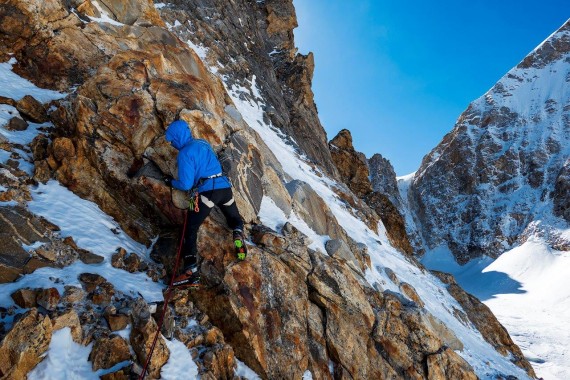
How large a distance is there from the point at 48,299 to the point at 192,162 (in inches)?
146

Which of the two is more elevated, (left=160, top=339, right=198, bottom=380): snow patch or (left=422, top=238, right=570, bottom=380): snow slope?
(left=422, top=238, right=570, bottom=380): snow slope

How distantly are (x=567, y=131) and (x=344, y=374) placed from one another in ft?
574

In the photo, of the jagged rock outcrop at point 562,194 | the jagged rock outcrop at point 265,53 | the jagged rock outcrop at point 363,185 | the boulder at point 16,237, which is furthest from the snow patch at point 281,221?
the jagged rock outcrop at point 562,194

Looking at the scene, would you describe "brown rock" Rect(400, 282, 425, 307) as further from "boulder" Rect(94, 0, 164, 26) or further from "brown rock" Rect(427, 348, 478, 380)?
"boulder" Rect(94, 0, 164, 26)

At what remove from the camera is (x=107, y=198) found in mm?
8531

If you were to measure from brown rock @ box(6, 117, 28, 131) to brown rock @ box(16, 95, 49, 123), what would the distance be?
0.39 metres

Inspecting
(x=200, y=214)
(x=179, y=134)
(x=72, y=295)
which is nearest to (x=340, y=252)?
(x=200, y=214)

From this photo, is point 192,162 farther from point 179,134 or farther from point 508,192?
point 508,192

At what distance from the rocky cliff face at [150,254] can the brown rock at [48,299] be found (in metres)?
0.02

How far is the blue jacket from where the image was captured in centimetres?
774

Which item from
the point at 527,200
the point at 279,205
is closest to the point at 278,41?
the point at 279,205

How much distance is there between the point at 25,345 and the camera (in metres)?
4.66

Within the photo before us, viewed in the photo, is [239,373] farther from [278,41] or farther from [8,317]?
[278,41]

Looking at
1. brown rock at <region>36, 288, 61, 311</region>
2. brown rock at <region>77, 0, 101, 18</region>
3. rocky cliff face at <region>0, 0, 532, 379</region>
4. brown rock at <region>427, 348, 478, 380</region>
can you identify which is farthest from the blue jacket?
brown rock at <region>77, 0, 101, 18</region>
